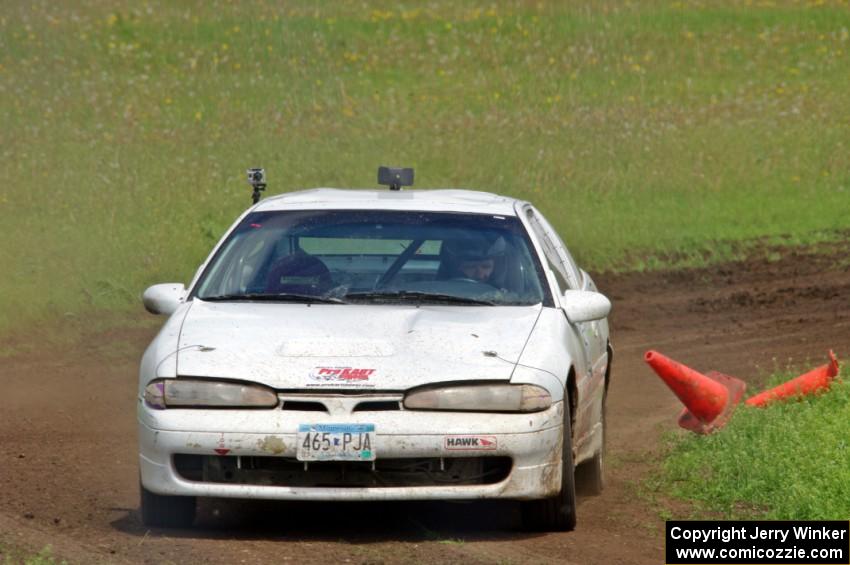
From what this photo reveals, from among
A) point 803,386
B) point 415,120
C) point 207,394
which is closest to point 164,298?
point 207,394

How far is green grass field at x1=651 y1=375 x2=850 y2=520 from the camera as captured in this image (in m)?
8.23

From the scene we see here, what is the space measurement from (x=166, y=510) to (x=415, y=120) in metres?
20.9

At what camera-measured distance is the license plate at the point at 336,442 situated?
7113 mm

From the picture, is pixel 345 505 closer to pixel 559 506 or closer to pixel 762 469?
pixel 559 506

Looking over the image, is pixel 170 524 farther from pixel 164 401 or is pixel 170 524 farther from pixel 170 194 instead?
pixel 170 194

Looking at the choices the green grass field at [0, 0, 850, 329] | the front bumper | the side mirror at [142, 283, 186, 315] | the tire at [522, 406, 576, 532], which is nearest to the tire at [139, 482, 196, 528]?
the front bumper

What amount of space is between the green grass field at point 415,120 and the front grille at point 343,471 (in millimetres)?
9399

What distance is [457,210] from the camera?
891 centimetres

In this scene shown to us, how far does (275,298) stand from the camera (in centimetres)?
825

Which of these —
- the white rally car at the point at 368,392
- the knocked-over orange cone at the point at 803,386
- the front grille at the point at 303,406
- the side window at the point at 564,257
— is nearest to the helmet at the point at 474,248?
the white rally car at the point at 368,392

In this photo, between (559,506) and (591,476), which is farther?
(591,476)

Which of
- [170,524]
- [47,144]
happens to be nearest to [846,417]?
[170,524]

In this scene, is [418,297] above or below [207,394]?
above

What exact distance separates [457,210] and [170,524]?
2.31 meters
